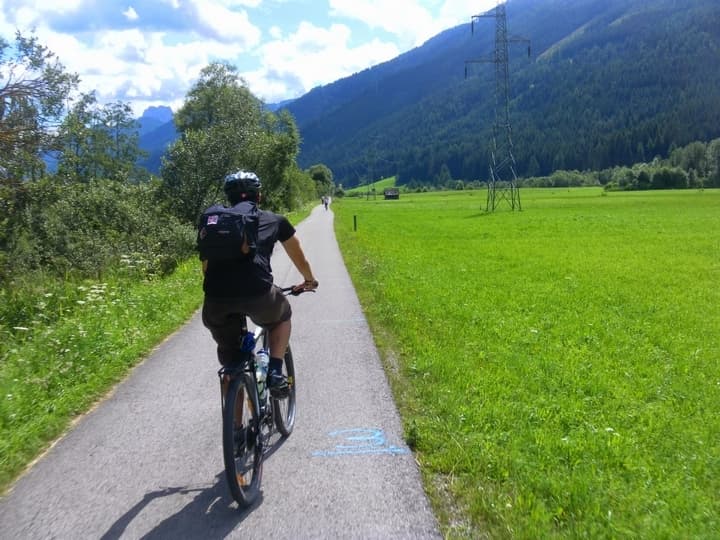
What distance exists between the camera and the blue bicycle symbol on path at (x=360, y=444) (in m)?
4.30

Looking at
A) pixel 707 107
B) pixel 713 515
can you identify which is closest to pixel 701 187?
pixel 707 107

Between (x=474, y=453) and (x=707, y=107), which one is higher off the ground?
(x=707, y=107)

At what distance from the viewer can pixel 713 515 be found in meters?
3.34

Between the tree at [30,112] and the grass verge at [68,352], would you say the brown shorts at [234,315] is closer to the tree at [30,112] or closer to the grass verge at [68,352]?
the grass verge at [68,352]

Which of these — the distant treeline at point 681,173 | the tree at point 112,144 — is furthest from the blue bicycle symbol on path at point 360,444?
the distant treeline at point 681,173

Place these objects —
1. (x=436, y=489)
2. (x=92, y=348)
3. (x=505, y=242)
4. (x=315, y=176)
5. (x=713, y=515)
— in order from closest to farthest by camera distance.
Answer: (x=713, y=515)
(x=436, y=489)
(x=92, y=348)
(x=505, y=242)
(x=315, y=176)

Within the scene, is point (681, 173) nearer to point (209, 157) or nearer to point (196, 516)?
point (209, 157)

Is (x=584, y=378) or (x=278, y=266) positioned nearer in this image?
(x=584, y=378)

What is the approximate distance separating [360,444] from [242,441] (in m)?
1.15

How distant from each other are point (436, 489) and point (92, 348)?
5123mm

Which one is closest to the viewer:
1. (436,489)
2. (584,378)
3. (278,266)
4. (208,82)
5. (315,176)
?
(436,489)

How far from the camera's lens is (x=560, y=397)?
17.7 feet

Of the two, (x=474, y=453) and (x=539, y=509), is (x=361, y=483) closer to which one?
(x=474, y=453)

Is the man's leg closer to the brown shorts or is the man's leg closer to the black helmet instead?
the brown shorts
